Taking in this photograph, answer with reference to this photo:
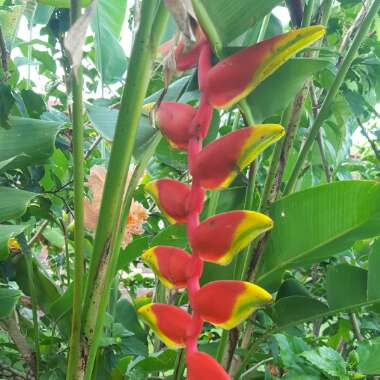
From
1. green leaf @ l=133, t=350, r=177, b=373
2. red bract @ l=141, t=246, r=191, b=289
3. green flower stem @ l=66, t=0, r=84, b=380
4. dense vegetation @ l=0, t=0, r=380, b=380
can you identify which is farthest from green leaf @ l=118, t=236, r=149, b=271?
red bract @ l=141, t=246, r=191, b=289

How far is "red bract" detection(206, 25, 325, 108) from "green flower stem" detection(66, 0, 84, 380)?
0.15 metres

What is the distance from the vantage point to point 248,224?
1.02 ft

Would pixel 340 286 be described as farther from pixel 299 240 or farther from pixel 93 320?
pixel 93 320

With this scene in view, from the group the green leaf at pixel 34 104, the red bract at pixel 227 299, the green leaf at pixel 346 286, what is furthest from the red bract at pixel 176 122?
the green leaf at pixel 34 104

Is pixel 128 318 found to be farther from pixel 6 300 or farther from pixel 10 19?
pixel 10 19

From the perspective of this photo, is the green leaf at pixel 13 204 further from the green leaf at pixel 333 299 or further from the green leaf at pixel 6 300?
the green leaf at pixel 333 299

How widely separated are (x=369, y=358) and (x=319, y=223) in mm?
156

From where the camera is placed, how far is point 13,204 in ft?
1.85

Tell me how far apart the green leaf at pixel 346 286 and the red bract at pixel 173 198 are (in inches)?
13.3

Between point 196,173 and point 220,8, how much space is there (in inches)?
6.0

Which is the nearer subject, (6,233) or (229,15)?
(229,15)

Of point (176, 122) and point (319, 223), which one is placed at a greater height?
point (176, 122)

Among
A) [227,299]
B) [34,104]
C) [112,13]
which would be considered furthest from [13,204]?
[112,13]

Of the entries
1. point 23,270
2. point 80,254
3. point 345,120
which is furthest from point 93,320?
point 345,120
